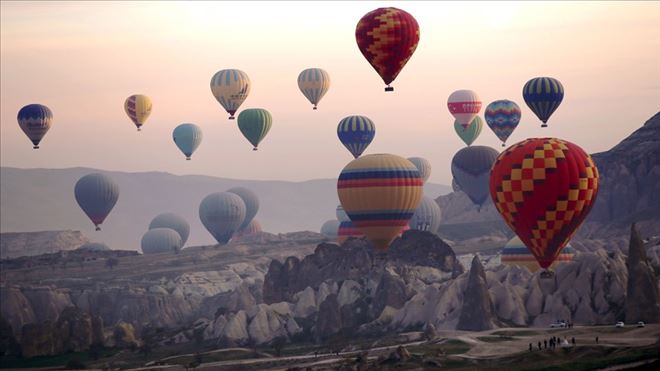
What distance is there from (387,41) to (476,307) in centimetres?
3293

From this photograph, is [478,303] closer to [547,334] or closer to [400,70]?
[547,334]

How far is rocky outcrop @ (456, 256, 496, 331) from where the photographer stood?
164375mm

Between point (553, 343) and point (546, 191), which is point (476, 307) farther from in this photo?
point (553, 343)

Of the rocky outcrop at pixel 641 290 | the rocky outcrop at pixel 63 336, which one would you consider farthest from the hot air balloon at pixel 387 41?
the rocky outcrop at pixel 63 336

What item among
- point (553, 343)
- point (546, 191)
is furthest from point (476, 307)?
point (553, 343)

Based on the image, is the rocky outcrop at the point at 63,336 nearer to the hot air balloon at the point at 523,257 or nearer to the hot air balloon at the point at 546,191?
the hot air balloon at the point at 523,257

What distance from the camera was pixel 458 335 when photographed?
6250 inches

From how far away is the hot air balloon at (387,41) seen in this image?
17150cm

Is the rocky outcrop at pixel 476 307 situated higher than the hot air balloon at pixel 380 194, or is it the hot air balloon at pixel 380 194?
the hot air balloon at pixel 380 194

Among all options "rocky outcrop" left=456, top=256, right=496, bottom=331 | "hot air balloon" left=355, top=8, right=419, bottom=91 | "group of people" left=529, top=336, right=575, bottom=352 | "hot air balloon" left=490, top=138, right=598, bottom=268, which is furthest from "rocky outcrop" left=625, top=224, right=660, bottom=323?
"hot air balloon" left=355, top=8, right=419, bottom=91

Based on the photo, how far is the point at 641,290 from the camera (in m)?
155

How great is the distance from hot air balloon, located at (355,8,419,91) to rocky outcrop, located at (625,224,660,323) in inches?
1376

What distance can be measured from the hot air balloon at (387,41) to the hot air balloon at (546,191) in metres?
25.3

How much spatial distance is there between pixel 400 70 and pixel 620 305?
37.6m
